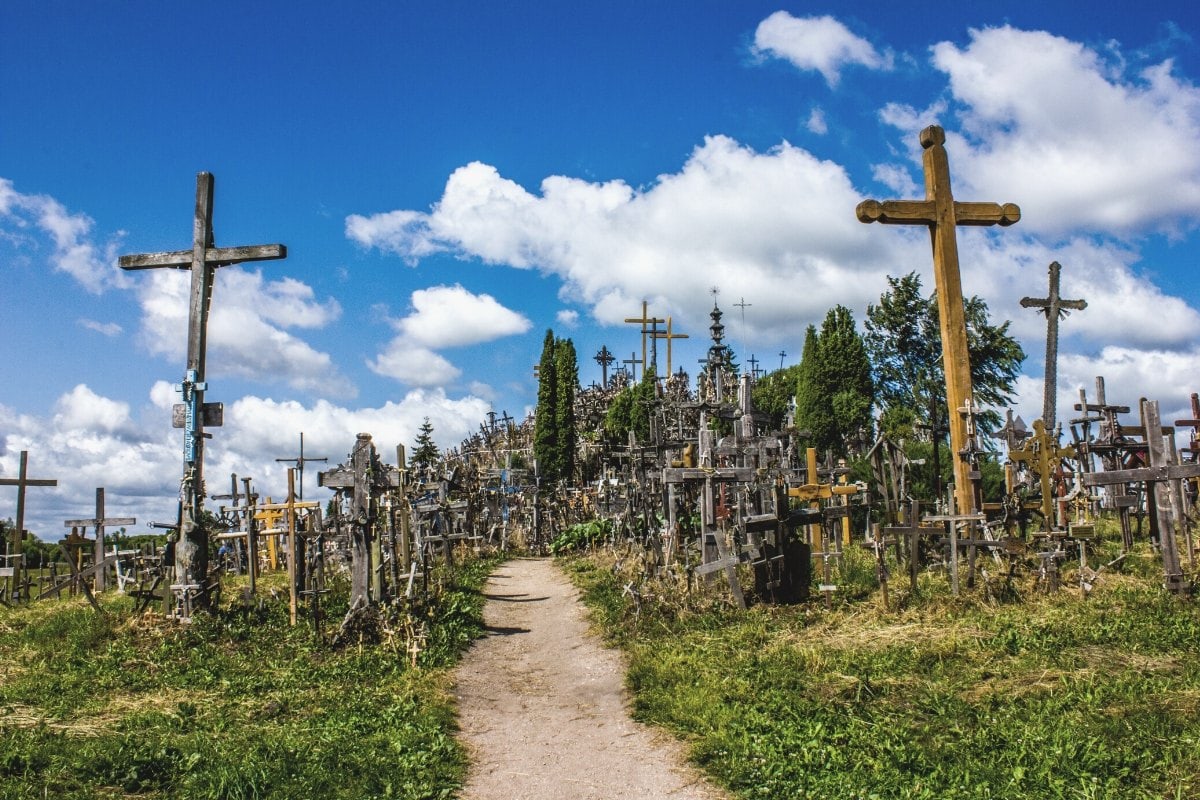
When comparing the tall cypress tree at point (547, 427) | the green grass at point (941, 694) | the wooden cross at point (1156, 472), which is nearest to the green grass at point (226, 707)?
the green grass at point (941, 694)

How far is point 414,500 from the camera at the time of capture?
21.6 meters

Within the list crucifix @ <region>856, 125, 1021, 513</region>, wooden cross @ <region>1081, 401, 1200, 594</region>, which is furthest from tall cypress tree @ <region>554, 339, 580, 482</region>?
wooden cross @ <region>1081, 401, 1200, 594</region>

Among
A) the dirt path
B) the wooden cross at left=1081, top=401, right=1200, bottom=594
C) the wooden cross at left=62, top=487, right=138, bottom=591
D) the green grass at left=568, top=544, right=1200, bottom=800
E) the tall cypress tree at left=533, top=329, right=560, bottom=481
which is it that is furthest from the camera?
the tall cypress tree at left=533, top=329, right=560, bottom=481

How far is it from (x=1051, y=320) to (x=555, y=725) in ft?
61.7

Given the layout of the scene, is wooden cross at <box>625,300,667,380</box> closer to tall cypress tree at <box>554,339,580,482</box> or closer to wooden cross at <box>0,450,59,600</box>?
tall cypress tree at <box>554,339,580,482</box>

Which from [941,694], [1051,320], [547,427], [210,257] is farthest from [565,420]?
[941,694]

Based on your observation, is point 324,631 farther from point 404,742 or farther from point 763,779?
point 763,779

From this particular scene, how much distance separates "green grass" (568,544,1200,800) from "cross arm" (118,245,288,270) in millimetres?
8361

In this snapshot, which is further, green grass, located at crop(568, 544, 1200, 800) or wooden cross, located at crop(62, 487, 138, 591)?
wooden cross, located at crop(62, 487, 138, 591)

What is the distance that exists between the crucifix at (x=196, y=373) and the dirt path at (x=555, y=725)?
15.3 feet

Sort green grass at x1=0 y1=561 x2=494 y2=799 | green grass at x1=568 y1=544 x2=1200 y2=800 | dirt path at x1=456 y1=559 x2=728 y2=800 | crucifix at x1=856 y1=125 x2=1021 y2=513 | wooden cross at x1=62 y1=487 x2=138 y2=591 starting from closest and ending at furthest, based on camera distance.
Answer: green grass at x1=568 y1=544 x2=1200 y2=800 < green grass at x1=0 y1=561 x2=494 y2=799 < dirt path at x1=456 y1=559 x2=728 y2=800 < crucifix at x1=856 y1=125 x2=1021 y2=513 < wooden cross at x1=62 y1=487 x2=138 y2=591

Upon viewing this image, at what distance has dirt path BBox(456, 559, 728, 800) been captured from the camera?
7707 mm

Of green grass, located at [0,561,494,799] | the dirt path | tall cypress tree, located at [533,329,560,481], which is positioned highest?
tall cypress tree, located at [533,329,560,481]

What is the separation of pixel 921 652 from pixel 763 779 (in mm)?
3541
